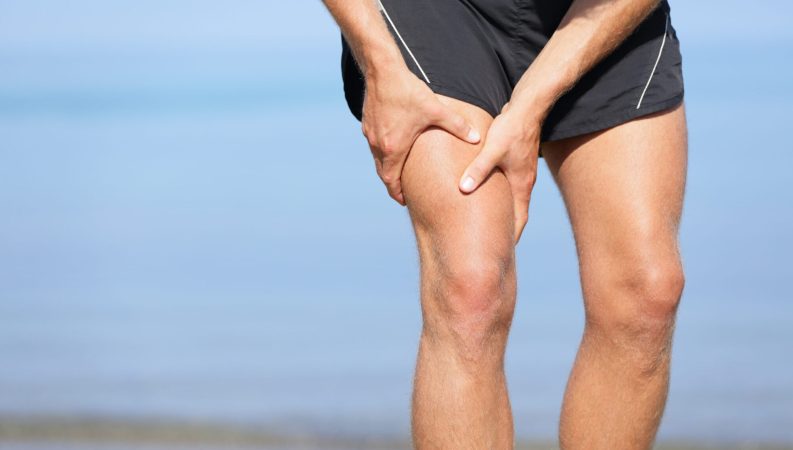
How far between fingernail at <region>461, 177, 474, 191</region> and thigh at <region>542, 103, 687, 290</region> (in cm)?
41

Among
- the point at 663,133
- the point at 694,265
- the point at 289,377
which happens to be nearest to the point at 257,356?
the point at 289,377

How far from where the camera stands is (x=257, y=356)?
573 cm

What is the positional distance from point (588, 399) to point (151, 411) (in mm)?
2693

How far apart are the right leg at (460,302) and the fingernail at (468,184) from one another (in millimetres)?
15

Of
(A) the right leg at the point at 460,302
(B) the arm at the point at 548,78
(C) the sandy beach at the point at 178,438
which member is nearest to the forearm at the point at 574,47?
(B) the arm at the point at 548,78

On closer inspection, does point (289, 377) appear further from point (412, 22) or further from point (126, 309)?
point (412, 22)

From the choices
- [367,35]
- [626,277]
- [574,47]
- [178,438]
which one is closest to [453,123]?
[367,35]

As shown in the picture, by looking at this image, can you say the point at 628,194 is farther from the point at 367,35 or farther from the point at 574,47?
the point at 367,35

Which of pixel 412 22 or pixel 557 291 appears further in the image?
pixel 557 291

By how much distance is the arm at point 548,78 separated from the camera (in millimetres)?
2725

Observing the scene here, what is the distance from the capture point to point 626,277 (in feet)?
9.27

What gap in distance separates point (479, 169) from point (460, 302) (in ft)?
0.89

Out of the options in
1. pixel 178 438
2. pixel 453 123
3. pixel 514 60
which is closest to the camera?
pixel 453 123

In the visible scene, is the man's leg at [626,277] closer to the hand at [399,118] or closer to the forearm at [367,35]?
the hand at [399,118]
